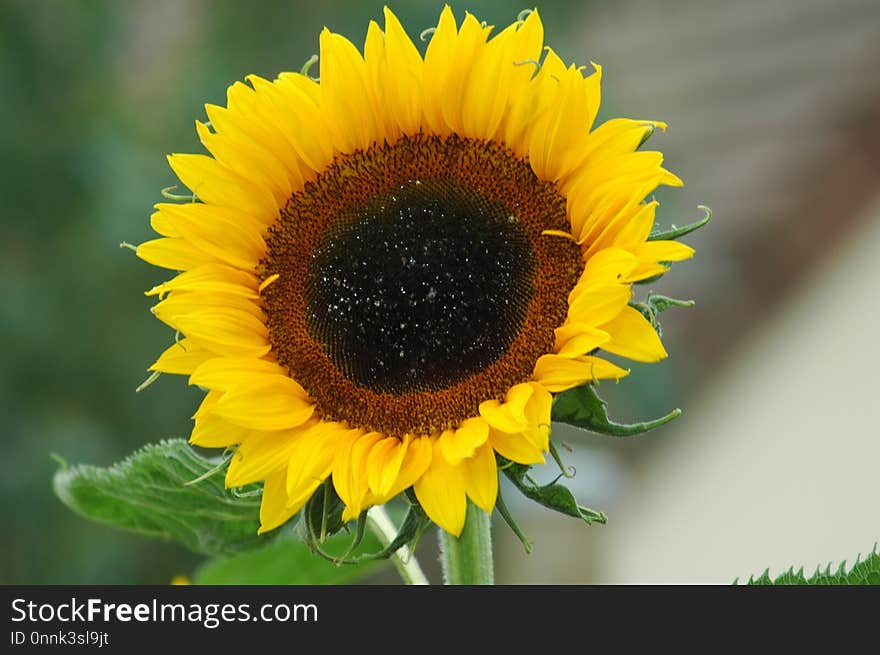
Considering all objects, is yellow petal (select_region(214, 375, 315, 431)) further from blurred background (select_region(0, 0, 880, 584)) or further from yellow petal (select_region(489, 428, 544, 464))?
blurred background (select_region(0, 0, 880, 584))

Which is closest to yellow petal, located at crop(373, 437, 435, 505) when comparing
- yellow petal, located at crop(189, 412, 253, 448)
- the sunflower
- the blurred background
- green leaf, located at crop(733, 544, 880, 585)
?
the sunflower

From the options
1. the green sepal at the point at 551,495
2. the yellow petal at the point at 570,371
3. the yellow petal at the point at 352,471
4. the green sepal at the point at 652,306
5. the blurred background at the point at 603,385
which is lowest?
the blurred background at the point at 603,385

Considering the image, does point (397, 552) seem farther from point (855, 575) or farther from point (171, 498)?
point (855, 575)

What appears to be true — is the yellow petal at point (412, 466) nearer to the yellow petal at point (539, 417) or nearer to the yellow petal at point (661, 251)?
the yellow petal at point (539, 417)

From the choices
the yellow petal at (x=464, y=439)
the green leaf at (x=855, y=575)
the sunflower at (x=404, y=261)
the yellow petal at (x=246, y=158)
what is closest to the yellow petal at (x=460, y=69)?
the sunflower at (x=404, y=261)
